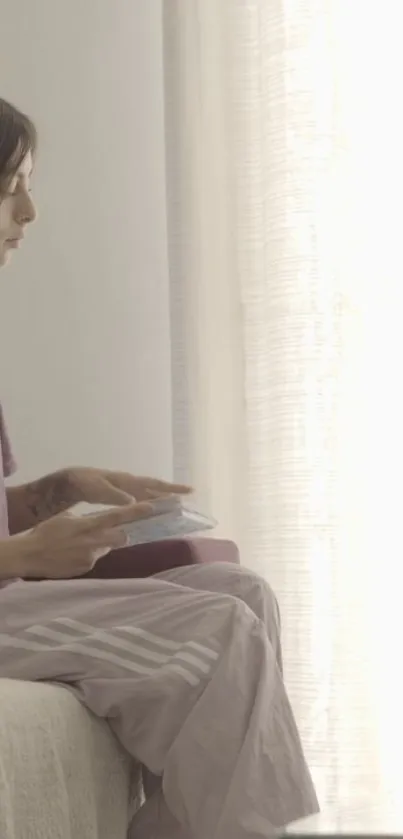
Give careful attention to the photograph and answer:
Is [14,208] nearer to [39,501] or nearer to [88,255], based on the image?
[39,501]

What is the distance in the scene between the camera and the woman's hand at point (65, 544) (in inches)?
44.0

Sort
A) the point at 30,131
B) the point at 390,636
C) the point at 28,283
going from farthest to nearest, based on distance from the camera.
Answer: the point at 28,283 → the point at 390,636 → the point at 30,131

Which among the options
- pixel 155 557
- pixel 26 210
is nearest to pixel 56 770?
pixel 155 557

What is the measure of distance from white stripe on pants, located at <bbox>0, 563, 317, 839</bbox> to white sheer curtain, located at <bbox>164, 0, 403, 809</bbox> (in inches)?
31.1

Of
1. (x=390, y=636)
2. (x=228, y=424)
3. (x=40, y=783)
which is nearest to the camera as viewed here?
(x=40, y=783)

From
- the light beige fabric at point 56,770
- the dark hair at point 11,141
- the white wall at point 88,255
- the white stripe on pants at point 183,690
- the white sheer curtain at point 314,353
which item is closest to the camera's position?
the light beige fabric at point 56,770

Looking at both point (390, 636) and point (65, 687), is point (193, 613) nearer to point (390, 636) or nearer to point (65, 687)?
point (65, 687)

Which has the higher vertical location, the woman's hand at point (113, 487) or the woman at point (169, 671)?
the woman's hand at point (113, 487)

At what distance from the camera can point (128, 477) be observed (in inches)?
59.6

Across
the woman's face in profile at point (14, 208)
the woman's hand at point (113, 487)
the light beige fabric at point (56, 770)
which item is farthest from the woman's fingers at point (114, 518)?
the woman's face in profile at point (14, 208)

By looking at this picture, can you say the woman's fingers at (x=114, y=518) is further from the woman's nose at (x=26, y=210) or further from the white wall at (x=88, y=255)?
the white wall at (x=88, y=255)

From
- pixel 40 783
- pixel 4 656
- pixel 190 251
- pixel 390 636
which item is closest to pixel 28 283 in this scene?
pixel 190 251

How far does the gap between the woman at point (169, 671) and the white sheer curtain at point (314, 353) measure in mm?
734

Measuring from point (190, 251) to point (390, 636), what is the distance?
803mm
